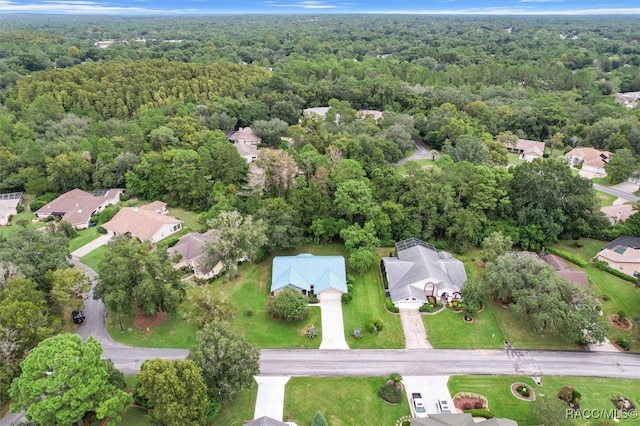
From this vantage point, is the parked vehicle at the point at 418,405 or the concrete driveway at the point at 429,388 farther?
the concrete driveway at the point at 429,388

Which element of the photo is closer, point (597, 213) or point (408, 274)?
point (408, 274)

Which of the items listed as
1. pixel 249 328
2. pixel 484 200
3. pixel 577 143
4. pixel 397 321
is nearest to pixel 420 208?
pixel 484 200

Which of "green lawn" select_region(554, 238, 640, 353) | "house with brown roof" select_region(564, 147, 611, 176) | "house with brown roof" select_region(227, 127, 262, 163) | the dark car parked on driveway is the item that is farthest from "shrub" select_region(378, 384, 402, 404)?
"house with brown roof" select_region(564, 147, 611, 176)

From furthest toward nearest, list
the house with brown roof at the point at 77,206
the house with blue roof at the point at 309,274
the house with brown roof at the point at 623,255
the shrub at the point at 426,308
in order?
the house with brown roof at the point at 77,206 → the house with brown roof at the point at 623,255 → the house with blue roof at the point at 309,274 → the shrub at the point at 426,308

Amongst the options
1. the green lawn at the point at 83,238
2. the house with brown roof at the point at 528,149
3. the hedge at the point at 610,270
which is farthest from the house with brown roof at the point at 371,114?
the green lawn at the point at 83,238

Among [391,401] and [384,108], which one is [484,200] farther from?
[384,108]

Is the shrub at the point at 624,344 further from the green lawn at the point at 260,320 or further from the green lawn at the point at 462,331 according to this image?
the green lawn at the point at 260,320
